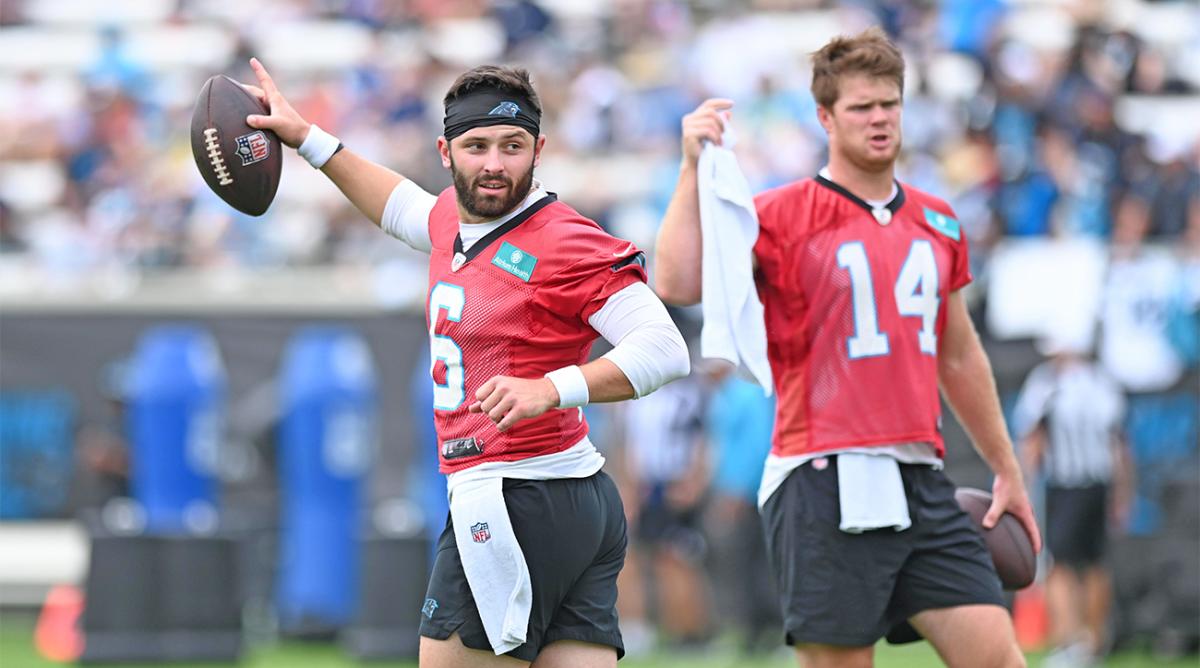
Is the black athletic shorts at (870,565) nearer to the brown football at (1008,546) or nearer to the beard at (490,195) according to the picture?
the brown football at (1008,546)

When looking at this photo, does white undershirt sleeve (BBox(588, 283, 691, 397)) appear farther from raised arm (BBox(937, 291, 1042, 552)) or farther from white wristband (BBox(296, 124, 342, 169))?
raised arm (BBox(937, 291, 1042, 552))

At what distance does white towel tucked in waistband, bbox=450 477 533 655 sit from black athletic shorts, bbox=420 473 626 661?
A: 3 cm

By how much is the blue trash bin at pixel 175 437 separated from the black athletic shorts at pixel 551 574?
283 inches

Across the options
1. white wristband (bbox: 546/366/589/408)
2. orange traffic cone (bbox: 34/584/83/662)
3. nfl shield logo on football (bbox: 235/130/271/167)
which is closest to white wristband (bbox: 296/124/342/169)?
nfl shield logo on football (bbox: 235/130/271/167)

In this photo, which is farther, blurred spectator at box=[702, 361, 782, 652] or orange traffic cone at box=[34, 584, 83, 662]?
blurred spectator at box=[702, 361, 782, 652]

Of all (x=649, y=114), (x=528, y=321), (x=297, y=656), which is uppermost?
(x=649, y=114)

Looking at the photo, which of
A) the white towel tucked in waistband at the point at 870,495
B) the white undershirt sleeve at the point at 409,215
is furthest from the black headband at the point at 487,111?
the white towel tucked in waistband at the point at 870,495

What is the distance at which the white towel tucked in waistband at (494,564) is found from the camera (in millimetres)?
4547

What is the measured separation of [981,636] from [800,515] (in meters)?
0.59

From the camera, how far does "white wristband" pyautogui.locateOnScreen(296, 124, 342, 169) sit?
5039 mm

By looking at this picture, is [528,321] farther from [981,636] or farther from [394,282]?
[394,282]

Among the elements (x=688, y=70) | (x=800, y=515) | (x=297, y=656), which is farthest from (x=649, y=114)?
(x=800, y=515)

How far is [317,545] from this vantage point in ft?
38.3

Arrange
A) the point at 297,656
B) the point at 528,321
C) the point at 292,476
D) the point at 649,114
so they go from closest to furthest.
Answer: the point at 528,321 → the point at 297,656 → the point at 292,476 → the point at 649,114
